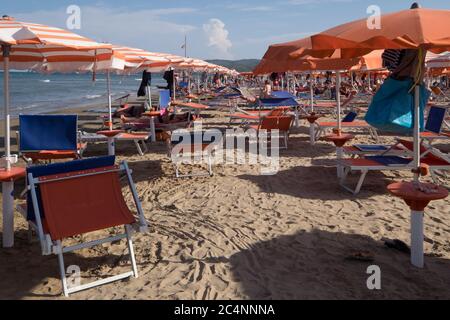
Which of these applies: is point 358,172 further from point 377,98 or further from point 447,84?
point 447,84

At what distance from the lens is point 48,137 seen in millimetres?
6676

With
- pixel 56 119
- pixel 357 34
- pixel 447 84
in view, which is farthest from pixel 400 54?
pixel 447 84

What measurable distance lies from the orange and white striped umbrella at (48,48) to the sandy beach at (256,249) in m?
1.81

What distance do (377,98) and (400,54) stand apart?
1.41 ft

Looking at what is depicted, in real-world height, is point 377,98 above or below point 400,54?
below

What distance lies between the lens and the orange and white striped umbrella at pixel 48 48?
3.53 meters

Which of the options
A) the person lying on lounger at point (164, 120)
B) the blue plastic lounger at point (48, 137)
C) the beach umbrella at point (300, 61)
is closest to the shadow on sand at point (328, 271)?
the beach umbrella at point (300, 61)

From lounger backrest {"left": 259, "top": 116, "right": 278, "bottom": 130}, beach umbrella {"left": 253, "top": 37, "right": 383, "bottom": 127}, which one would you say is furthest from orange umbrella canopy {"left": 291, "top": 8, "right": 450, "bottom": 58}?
lounger backrest {"left": 259, "top": 116, "right": 278, "bottom": 130}

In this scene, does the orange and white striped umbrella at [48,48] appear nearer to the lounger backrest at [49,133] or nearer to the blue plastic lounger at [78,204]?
the lounger backrest at [49,133]

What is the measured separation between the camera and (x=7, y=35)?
11.2ft

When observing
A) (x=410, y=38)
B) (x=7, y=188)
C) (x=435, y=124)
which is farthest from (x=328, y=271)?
(x=435, y=124)

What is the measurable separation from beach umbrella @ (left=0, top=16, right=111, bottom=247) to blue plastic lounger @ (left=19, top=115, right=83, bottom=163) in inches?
30.4

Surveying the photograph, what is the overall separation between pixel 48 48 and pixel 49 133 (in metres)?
2.03

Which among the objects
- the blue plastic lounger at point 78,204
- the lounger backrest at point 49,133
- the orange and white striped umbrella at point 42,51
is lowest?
the blue plastic lounger at point 78,204
